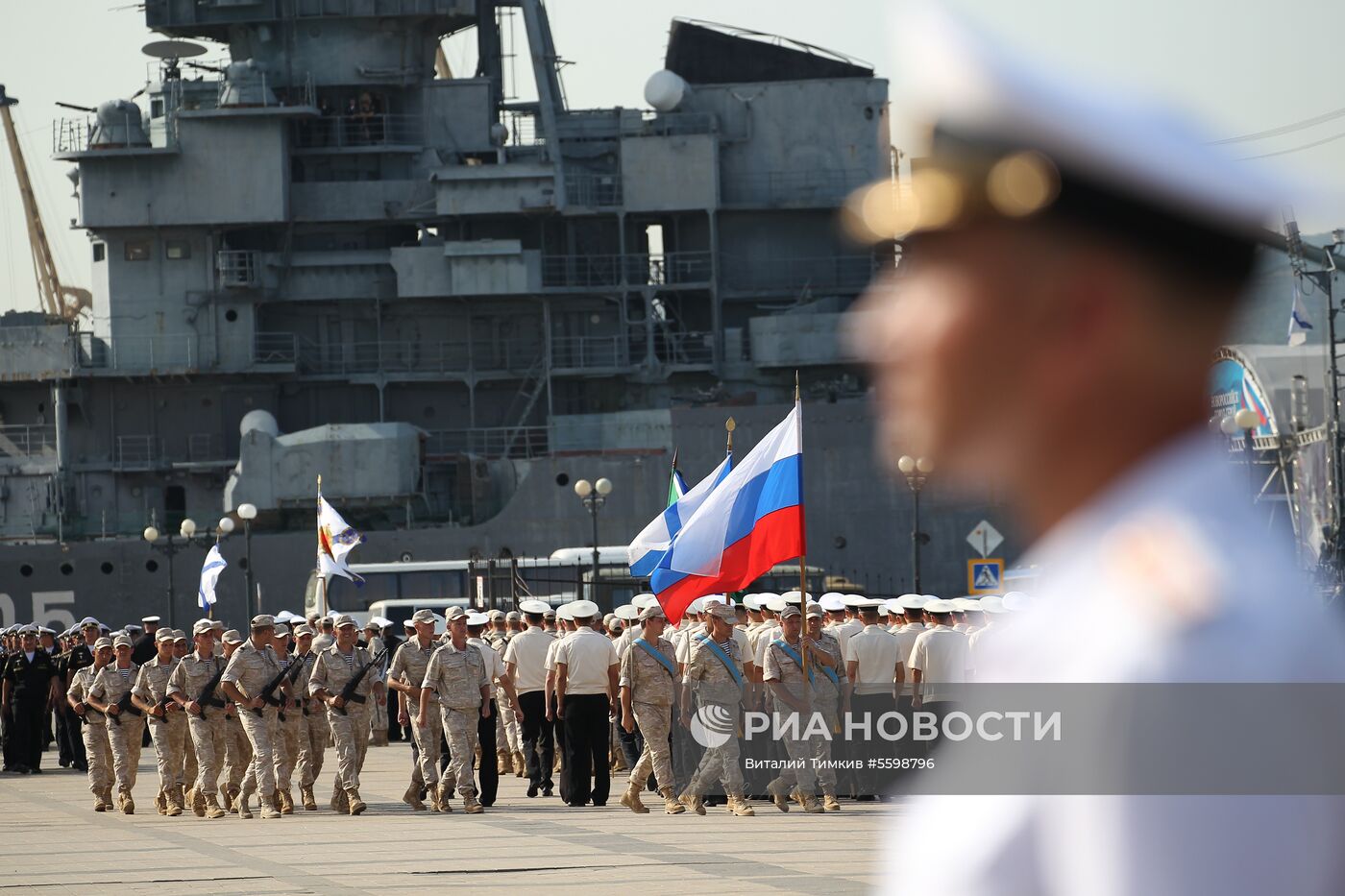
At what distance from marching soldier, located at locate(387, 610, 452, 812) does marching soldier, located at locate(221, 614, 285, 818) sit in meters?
1.00

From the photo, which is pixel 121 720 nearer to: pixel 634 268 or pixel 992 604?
pixel 992 604

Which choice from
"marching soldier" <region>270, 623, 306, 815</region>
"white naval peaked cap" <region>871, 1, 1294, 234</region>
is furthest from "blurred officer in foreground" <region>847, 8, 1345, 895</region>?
"marching soldier" <region>270, 623, 306, 815</region>

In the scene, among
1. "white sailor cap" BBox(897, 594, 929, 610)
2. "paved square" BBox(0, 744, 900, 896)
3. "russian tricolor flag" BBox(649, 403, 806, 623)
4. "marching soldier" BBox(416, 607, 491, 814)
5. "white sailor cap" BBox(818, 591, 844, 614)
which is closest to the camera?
"paved square" BBox(0, 744, 900, 896)

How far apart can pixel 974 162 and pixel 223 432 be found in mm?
43817

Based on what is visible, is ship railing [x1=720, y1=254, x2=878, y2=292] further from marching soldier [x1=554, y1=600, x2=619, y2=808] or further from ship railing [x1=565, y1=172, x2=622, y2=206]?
marching soldier [x1=554, y1=600, x2=619, y2=808]

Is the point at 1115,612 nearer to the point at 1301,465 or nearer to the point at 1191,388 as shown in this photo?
the point at 1191,388

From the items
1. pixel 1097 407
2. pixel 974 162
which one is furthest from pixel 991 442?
pixel 974 162

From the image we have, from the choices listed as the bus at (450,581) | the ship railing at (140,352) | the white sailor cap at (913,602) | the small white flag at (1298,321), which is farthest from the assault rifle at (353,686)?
the ship railing at (140,352)

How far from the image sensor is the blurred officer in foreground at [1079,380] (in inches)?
54.7

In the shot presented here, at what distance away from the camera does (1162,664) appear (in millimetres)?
1363

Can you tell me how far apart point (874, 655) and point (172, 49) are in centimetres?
3099

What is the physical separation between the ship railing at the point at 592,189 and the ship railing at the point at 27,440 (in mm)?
12540

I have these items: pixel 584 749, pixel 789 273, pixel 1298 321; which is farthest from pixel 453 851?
pixel 789 273

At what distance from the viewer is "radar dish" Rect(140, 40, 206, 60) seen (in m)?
43.5
